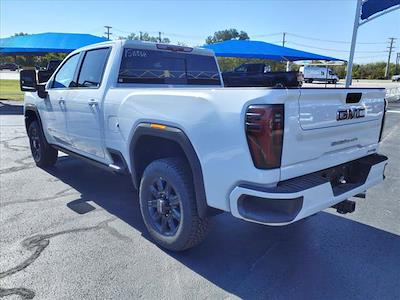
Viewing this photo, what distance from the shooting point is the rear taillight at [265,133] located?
2.45 metres

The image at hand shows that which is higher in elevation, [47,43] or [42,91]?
[47,43]

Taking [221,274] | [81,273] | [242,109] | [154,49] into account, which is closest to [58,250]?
[81,273]

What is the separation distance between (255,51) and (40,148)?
15.6 m

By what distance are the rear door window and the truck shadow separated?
1.57 m

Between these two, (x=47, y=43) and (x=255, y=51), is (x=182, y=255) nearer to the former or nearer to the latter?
(x=255, y=51)

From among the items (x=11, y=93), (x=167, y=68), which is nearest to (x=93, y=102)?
(x=167, y=68)

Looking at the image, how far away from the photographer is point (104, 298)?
2.76 meters

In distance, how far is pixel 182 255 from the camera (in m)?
3.42

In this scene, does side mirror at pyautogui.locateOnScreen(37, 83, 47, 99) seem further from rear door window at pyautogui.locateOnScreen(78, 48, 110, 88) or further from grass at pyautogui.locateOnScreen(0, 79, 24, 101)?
grass at pyautogui.locateOnScreen(0, 79, 24, 101)

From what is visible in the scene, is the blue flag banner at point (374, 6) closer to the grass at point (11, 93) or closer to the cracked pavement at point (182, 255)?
the cracked pavement at point (182, 255)

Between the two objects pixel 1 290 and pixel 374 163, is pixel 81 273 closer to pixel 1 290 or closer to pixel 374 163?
pixel 1 290

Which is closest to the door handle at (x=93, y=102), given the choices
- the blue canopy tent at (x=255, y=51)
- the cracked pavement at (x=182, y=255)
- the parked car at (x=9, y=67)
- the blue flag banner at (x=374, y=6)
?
the cracked pavement at (x=182, y=255)

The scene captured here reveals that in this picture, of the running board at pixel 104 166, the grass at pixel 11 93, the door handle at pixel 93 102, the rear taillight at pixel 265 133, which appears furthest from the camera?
the grass at pixel 11 93

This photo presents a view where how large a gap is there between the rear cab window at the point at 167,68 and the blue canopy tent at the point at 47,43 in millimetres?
16759
